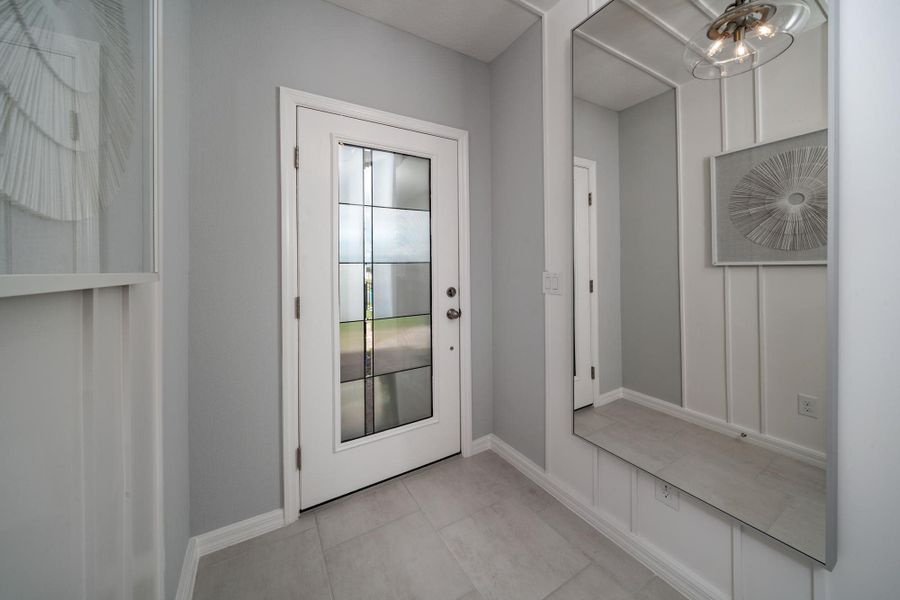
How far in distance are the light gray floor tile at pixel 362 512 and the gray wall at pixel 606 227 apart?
4.08 feet

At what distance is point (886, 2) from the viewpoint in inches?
32.4

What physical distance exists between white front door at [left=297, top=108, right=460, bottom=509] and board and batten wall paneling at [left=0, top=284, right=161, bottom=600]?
2.86 feet

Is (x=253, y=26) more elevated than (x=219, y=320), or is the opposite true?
(x=253, y=26)

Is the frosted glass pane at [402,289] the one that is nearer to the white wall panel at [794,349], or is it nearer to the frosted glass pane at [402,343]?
the frosted glass pane at [402,343]

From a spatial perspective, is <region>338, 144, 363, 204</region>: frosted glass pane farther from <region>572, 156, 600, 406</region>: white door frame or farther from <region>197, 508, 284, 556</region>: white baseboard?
<region>197, 508, 284, 556</region>: white baseboard

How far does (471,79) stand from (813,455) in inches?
99.0

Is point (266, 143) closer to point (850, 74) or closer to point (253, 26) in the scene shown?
point (253, 26)

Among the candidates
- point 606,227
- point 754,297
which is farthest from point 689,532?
point 606,227

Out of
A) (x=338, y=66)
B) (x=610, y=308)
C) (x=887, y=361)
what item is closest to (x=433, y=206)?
(x=338, y=66)

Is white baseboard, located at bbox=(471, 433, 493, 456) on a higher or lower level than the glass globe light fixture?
lower

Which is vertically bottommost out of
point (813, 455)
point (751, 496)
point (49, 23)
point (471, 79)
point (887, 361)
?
point (751, 496)

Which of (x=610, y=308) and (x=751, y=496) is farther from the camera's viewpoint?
(x=610, y=308)

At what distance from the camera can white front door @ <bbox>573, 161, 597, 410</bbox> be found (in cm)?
157

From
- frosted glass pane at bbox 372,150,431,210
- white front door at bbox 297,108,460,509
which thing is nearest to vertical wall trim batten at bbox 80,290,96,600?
→ white front door at bbox 297,108,460,509
